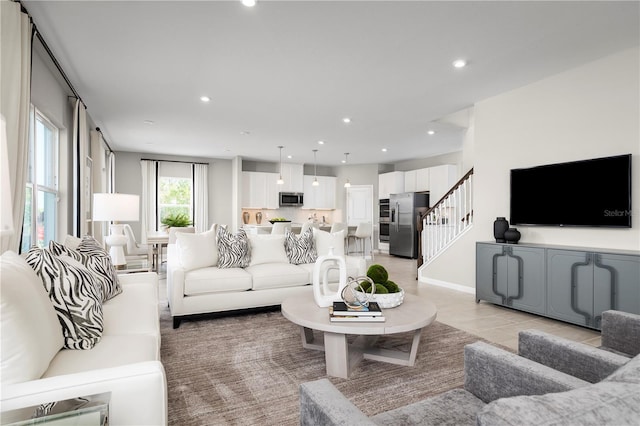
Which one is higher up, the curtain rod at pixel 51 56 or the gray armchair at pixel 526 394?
the curtain rod at pixel 51 56

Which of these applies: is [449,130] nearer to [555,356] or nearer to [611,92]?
[611,92]

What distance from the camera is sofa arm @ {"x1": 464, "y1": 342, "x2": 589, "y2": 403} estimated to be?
3.60 ft

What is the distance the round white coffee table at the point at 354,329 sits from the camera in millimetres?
2225

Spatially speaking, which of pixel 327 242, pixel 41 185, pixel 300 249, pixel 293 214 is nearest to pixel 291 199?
pixel 293 214

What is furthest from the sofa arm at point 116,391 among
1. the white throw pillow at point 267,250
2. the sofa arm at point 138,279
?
the white throw pillow at point 267,250

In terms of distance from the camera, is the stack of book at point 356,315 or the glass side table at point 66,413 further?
the stack of book at point 356,315

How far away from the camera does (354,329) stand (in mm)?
2191

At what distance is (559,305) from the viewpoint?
3.51 metres

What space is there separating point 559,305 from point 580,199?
113 cm

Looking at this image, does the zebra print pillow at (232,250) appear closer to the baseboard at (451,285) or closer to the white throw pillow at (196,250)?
the white throw pillow at (196,250)

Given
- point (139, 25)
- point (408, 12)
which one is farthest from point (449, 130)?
point (139, 25)

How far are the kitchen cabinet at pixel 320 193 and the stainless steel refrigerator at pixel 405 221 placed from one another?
1965 mm

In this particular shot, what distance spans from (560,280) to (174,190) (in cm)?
825

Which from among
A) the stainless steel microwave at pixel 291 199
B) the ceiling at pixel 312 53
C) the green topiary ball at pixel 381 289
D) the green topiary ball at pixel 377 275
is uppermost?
the ceiling at pixel 312 53
